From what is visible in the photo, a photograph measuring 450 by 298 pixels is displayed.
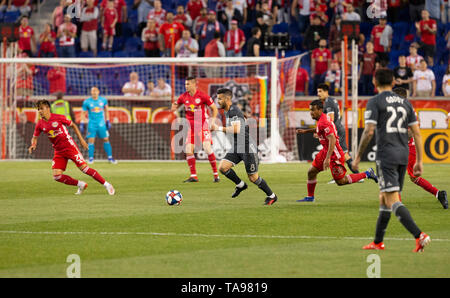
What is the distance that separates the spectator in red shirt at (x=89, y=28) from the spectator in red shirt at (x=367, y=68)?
9.87 m

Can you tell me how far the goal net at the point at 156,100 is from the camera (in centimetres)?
2647

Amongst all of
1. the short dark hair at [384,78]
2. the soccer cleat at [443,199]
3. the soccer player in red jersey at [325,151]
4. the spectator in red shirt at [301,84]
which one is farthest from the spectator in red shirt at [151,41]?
the short dark hair at [384,78]

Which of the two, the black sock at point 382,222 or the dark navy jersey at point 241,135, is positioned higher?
the dark navy jersey at point 241,135

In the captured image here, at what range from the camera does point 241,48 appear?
98.6ft

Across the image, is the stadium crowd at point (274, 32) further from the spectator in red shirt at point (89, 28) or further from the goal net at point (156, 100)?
the goal net at point (156, 100)

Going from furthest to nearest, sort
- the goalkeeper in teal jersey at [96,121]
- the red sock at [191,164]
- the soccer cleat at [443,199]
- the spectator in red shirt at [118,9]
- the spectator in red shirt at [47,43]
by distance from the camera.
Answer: the spectator in red shirt at [118,9] → the spectator in red shirt at [47,43] → the goalkeeper in teal jersey at [96,121] → the red sock at [191,164] → the soccer cleat at [443,199]

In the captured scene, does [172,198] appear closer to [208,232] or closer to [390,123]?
[208,232]

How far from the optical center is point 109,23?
105ft

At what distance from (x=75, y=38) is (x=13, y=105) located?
518cm

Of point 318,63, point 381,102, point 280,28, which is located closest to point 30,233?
point 381,102

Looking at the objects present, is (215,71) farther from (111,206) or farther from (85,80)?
(111,206)

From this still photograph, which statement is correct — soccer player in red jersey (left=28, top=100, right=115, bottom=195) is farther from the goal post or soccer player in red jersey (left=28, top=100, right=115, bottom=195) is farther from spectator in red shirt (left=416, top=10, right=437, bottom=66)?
spectator in red shirt (left=416, top=10, right=437, bottom=66)

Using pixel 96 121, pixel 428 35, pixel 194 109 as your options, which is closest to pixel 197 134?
pixel 194 109

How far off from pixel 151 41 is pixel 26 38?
16.7ft
